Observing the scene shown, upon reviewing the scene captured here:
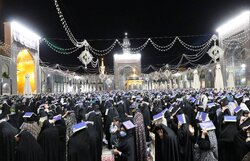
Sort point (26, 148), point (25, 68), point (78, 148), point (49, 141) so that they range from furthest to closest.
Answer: point (25, 68) < point (49, 141) < point (26, 148) < point (78, 148)

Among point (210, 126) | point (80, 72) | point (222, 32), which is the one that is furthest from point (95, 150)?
→ point (80, 72)

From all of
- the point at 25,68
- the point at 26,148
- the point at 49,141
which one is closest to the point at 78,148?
the point at 26,148

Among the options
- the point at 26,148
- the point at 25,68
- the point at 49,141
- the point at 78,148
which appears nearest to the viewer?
the point at 78,148

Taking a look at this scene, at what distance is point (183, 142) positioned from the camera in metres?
5.40

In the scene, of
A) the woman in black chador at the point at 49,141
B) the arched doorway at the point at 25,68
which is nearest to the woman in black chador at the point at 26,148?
the woman in black chador at the point at 49,141

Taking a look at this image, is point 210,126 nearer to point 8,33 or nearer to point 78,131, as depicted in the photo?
Answer: point 78,131

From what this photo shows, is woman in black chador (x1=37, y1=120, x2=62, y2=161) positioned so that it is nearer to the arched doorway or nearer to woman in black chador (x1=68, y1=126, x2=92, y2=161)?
woman in black chador (x1=68, y1=126, x2=92, y2=161)

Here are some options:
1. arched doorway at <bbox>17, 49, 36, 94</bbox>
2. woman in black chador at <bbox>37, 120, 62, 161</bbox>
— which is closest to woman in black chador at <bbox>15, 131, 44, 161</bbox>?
woman in black chador at <bbox>37, 120, 62, 161</bbox>

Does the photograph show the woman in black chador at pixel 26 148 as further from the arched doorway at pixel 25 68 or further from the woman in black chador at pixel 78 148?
the arched doorway at pixel 25 68

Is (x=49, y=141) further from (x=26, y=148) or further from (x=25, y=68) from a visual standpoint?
(x=25, y=68)

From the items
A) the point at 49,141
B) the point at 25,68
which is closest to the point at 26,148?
the point at 49,141

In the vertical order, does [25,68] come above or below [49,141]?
above

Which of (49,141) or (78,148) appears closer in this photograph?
(78,148)

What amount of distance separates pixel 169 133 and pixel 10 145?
3.22 m
